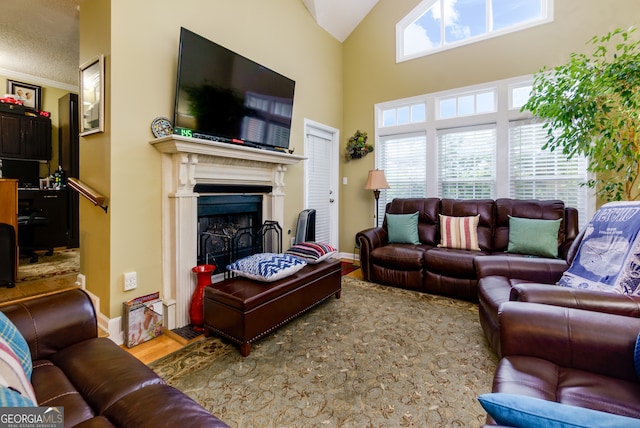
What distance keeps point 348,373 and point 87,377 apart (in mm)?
1318

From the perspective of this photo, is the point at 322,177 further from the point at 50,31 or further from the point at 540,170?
the point at 50,31

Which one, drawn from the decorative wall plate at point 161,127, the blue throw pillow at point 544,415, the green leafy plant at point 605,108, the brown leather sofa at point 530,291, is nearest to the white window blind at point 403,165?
the green leafy plant at point 605,108

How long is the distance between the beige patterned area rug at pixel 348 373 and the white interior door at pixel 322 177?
82.3 inches

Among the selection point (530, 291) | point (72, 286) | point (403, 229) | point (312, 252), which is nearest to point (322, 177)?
point (403, 229)

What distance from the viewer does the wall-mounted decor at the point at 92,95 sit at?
2182mm

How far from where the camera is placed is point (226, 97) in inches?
107

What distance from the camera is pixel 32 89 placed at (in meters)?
4.80

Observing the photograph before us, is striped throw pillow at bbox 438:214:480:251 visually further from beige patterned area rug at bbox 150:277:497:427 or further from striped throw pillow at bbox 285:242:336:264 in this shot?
striped throw pillow at bbox 285:242:336:264

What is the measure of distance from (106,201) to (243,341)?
145 centimetres

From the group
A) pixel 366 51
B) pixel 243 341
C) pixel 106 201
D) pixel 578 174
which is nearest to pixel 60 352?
pixel 243 341

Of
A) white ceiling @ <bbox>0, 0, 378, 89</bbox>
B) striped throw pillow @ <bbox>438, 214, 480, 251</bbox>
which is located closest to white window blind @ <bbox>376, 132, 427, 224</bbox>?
striped throw pillow @ <bbox>438, 214, 480, 251</bbox>

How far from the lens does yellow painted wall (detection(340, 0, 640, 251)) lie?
10.6 feet

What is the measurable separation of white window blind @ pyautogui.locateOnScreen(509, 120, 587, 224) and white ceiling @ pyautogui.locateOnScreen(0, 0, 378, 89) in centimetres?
285

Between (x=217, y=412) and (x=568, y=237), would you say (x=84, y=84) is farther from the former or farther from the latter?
(x=568, y=237)
